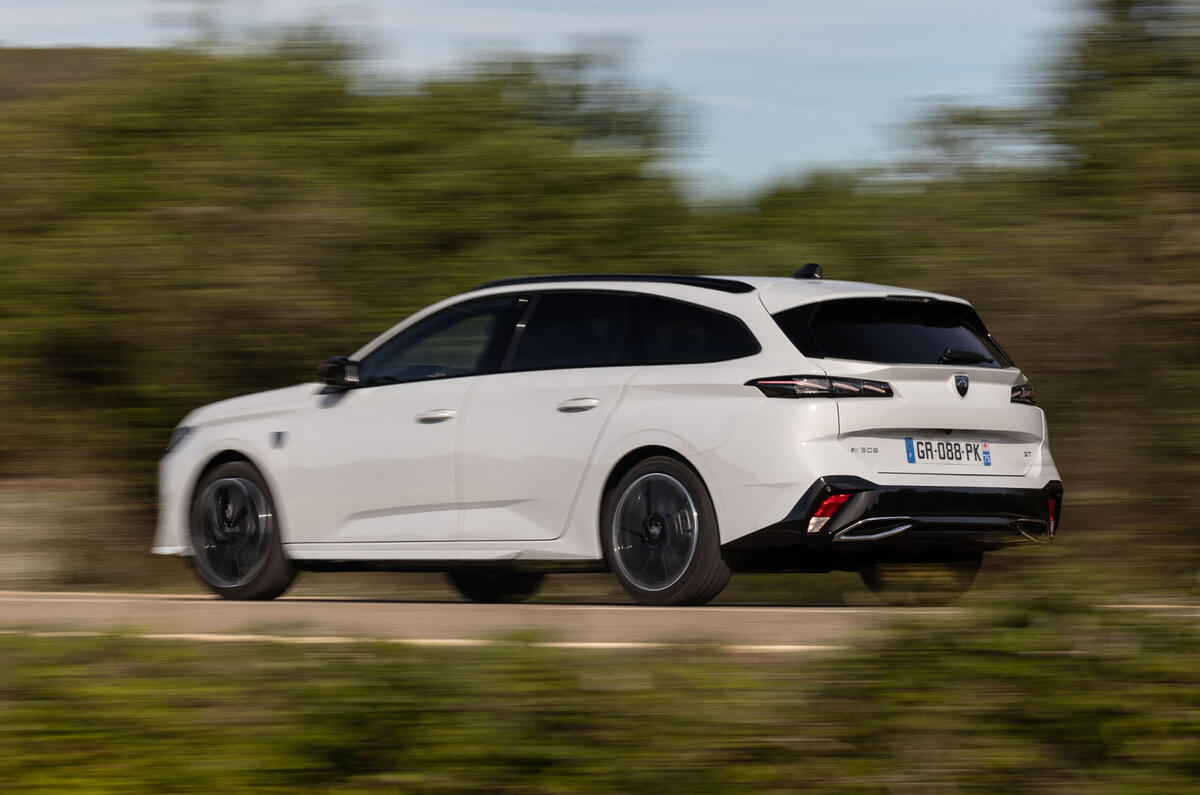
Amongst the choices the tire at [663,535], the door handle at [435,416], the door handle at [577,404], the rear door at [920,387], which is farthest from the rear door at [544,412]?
the rear door at [920,387]

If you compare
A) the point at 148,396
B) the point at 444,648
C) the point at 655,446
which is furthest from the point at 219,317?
the point at 444,648

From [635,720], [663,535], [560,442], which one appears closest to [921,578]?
[663,535]

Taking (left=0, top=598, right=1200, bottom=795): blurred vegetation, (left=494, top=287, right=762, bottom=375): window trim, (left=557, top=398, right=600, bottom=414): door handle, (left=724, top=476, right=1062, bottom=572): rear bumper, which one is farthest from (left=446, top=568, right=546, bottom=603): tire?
(left=0, top=598, right=1200, bottom=795): blurred vegetation

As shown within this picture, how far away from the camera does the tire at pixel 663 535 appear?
8789 millimetres

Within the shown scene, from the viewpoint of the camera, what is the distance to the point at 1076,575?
22.2 feet

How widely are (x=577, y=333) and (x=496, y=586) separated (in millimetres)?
2965

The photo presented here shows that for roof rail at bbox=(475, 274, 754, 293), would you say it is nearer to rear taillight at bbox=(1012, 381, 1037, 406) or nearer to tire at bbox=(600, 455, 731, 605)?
tire at bbox=(600, 455, 731, 605)

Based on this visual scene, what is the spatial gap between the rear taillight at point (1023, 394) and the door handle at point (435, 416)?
285cm

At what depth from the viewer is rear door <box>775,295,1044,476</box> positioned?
28.5 ft

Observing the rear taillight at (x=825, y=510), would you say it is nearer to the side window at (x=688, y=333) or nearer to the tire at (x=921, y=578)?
the side window at (x=688, y=333)

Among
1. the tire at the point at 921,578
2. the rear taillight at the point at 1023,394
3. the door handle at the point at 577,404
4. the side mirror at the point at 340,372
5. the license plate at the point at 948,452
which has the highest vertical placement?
the side mirror at the point at 340,372

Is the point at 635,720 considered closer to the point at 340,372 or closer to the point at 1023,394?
the point at 1023,394

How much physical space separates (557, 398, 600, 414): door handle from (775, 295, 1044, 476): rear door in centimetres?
103

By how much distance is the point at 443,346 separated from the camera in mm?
10281
